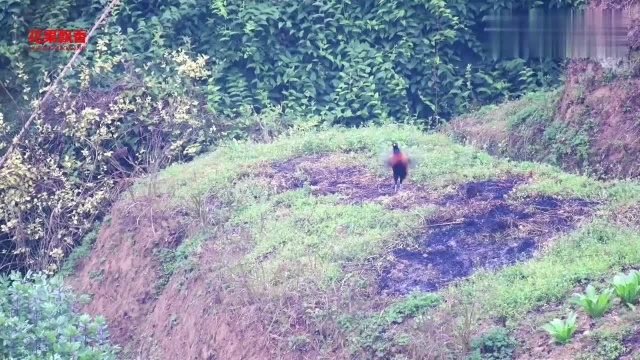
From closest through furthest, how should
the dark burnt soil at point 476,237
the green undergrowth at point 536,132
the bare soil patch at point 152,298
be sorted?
1. the dark burnt soil at point 476,237
2. the bare soil patch at point 152,298
3. the green undergrowth at point 536,132

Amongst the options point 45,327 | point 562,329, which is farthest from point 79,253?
point 562,329

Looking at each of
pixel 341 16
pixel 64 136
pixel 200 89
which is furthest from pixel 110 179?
pixel 341 16

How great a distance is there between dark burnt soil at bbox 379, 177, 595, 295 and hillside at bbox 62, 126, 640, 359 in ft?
0.05

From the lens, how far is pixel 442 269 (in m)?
6.87

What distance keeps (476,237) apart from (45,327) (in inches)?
131

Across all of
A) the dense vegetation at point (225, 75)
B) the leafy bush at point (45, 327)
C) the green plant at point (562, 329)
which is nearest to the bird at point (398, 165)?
the leafy bush at point (45, 327)

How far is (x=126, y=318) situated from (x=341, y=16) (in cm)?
548

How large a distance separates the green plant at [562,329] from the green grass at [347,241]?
39 cm

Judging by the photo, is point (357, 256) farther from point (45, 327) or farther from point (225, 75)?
point (225, 75)

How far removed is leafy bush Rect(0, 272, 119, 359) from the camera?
6.65 metres

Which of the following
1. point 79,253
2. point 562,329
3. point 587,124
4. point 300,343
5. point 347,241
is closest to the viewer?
point 562,329

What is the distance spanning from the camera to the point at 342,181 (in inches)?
357

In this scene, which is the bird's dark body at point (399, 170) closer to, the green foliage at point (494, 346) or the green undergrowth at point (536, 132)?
the green undergrowth at point (536, 132)

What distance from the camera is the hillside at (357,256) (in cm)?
602
